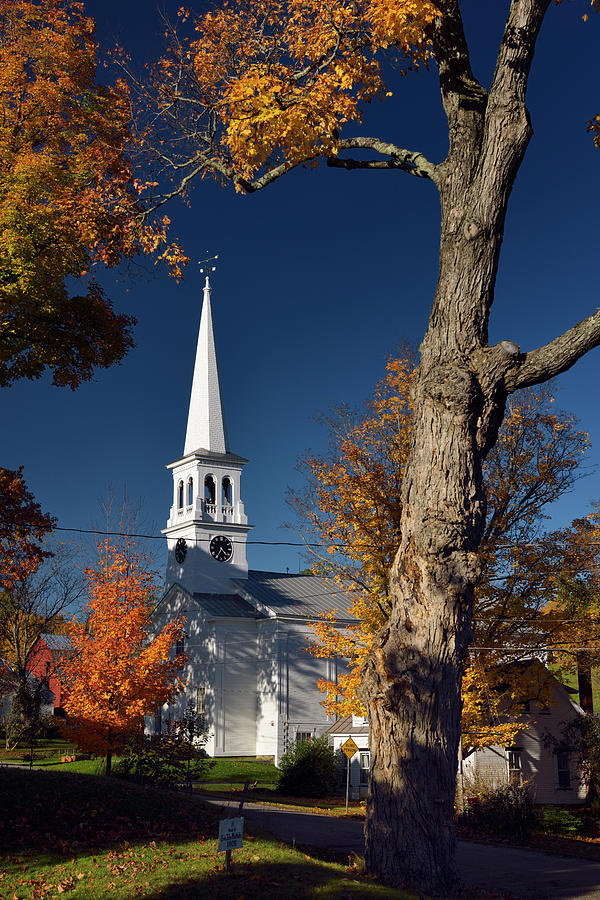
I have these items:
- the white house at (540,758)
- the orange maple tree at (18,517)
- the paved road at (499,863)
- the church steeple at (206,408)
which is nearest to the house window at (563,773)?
the white house at (540,758)

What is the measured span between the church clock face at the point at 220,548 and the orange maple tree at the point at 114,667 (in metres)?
19.3

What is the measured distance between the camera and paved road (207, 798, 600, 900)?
1398cm

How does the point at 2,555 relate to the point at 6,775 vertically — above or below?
above

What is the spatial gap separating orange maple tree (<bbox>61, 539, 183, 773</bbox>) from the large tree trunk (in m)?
17.4

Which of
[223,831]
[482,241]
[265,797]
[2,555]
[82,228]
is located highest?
[82,228]

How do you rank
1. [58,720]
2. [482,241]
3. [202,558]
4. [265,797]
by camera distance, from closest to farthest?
[482,241] → [58,720] → [265,797] → [202,558]

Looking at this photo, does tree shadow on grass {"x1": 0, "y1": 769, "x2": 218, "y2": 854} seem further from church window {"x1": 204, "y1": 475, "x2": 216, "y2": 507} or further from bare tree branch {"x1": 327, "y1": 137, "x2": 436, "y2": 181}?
church window {"x1": 204, "y1": 475, "x2": 216, "y2": 507}

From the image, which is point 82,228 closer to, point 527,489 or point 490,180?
point 490,180

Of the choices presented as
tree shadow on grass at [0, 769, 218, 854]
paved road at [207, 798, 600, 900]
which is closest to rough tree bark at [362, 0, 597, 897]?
tree shadow on grass at [0, 769, 218, 854]

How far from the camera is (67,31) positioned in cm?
1443

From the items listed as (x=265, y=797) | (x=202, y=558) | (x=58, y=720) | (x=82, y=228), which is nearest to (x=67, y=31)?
(x=82, y=228)

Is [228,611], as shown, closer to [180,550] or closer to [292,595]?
[292,595]

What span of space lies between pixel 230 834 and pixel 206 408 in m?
39.5

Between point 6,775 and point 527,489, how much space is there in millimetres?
14199
